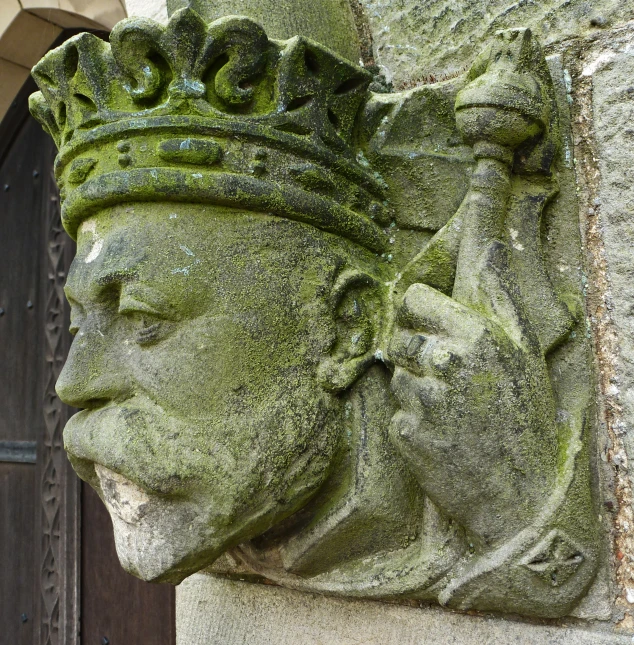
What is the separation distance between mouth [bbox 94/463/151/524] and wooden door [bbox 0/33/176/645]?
864 mm

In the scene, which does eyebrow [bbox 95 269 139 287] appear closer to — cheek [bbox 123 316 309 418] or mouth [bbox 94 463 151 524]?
cheek [bbox 123 316 309 418]

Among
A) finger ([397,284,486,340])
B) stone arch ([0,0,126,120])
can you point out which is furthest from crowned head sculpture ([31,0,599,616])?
stone arch ([0,0,126,120])

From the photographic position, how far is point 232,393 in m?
0.76

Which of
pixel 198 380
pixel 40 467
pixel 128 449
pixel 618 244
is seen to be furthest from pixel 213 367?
pixel 40 467

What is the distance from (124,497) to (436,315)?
41 centimetres

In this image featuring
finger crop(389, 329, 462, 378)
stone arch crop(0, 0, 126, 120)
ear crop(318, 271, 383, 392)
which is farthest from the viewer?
stone arch crop(0, 0, 126, 120)

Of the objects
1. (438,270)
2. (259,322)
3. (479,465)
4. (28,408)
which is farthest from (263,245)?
(28,408)

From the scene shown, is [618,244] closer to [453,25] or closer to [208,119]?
[453,25]

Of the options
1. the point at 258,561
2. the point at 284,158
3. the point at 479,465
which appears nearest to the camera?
the point at 479,465

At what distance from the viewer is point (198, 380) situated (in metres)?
0.75

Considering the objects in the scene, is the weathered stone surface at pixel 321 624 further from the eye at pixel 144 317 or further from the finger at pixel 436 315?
the eye at pixel 144 317

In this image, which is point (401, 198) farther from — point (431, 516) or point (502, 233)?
point (431, 516)

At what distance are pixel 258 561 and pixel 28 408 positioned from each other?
4.04 feet

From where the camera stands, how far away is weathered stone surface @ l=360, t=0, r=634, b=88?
0.82 metres
